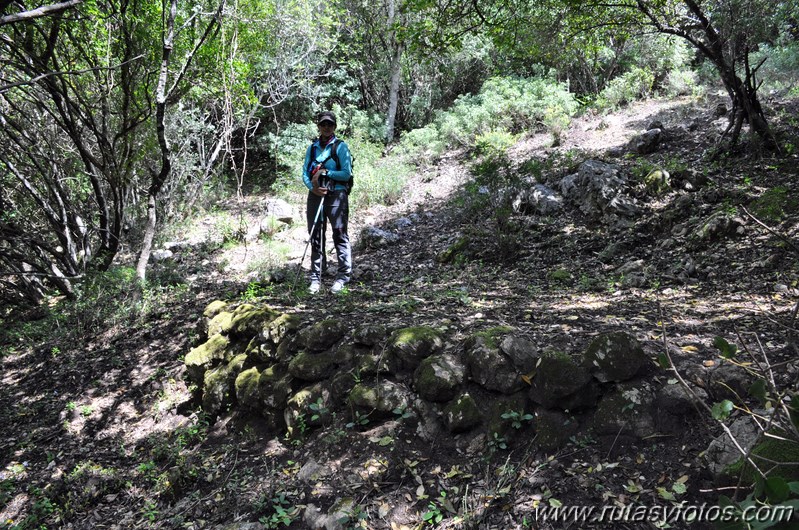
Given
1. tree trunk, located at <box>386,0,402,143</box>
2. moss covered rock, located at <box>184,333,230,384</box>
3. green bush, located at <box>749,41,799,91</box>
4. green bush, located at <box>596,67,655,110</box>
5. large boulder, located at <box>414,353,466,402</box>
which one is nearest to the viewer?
large boulder, located at <box>414,353,466,402</box>

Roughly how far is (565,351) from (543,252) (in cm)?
338

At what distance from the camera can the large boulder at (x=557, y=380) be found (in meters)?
2.57

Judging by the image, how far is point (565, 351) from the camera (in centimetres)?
288

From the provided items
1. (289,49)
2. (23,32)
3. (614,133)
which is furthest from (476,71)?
(23,32)

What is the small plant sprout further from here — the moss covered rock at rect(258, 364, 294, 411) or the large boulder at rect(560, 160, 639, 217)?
the large boulder at rect(560, 160, 639, 217)

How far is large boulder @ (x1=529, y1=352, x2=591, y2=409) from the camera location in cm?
257

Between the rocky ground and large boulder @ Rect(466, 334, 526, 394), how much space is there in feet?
0.62

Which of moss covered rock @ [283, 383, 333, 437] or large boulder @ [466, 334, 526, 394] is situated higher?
large boulder @ [466, 334, 526, 394]

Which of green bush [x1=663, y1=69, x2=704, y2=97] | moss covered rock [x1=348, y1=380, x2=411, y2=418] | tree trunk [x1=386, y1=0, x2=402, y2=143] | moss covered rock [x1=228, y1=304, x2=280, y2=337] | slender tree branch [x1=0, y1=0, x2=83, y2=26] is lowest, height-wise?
moss covered rock [x1=348, y1=380, x2=411, y2=418]

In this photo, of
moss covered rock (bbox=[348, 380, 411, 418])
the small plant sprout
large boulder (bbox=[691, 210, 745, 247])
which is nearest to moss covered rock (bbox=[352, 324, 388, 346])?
moss covered rock (bbox=[348, 380, 411, 418])

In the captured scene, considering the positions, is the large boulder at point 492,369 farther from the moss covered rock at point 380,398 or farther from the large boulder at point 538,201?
the large boulder at point 538,201

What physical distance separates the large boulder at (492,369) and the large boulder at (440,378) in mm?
90

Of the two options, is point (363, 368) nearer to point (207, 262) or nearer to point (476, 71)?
point (207, 262)

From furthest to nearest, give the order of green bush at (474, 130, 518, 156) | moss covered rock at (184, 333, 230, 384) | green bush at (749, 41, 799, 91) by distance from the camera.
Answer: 1. green bush at (474, 130, 518, 156)
2. green bush at (749, 41, 799, 91)
3. moss covered rock at (184, 333, 230, 384)
